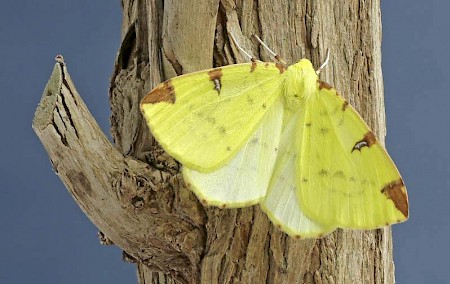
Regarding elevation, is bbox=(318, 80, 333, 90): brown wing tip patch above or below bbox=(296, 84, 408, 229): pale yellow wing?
above

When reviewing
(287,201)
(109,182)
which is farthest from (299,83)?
(109,182)

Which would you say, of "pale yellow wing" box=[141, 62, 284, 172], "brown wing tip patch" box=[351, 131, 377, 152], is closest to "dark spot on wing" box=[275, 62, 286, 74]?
"pale yellow wing" box=[141, 62, 284, 172]

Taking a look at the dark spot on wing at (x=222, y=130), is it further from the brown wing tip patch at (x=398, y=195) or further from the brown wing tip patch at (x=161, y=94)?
the brown wing tip patch at (x=398, y=195)

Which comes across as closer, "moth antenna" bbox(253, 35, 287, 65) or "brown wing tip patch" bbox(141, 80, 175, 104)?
"brown wing tip patch" bbox(141, 80, 175, 104)

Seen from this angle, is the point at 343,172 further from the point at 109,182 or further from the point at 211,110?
the point at 109,182

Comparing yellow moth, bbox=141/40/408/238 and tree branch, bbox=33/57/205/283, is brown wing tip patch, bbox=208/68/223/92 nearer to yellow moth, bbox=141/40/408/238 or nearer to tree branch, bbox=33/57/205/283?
yellow moth, bbox=141/40/408/238

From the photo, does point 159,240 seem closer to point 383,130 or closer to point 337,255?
point 337,255

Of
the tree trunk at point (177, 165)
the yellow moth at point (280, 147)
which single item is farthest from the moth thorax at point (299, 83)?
the tree trunk at point (177, 165)
